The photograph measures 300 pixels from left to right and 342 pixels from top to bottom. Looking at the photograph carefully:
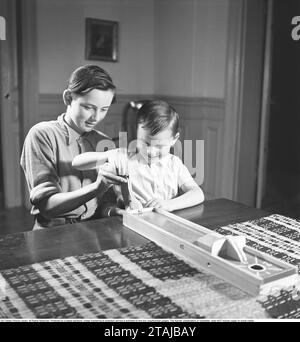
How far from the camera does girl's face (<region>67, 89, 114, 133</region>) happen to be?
4.86 ft

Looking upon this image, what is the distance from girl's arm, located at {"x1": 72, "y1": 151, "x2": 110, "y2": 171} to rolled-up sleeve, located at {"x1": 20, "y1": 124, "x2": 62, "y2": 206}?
0.08 meters

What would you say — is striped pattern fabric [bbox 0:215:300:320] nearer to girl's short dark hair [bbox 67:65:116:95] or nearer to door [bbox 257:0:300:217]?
girl's short dark hair [bbox 67:65:116:95]

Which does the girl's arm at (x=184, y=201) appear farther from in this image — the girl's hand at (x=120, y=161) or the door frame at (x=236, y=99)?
the door frame at (x=236, y=99)

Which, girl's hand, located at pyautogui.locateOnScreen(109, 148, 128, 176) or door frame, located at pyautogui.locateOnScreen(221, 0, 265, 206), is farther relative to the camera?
door frame, located at pyautogui.locateOnScreen(221, 0, 265, 206)

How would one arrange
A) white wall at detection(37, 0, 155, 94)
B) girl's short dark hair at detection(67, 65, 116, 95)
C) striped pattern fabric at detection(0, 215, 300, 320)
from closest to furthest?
striped pattern fabric at detection(0, 215, 300, 320) < girl's short dark hair at detection(67, 65, 116, 95) < white wall at detection(37, 0, 155, 94)

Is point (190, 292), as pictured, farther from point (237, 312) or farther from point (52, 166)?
point (52, 166)

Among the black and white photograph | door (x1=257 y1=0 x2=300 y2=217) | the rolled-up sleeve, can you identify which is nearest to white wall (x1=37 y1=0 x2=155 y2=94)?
the black and white photograph

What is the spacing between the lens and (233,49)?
3336mm

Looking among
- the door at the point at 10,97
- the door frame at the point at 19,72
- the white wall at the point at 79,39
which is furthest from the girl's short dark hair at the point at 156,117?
the door at the point at 10,97

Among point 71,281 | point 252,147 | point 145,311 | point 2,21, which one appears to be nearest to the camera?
point 145,311

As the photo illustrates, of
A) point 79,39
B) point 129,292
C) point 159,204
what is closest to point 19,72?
point 79,39

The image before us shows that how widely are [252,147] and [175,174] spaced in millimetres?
2148

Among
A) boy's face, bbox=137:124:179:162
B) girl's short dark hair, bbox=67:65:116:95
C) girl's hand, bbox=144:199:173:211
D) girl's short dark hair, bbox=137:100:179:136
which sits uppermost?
girl's short dark hair, bbox=67:65:116:95

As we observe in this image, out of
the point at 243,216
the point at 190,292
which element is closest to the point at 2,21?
the point at 243,216
